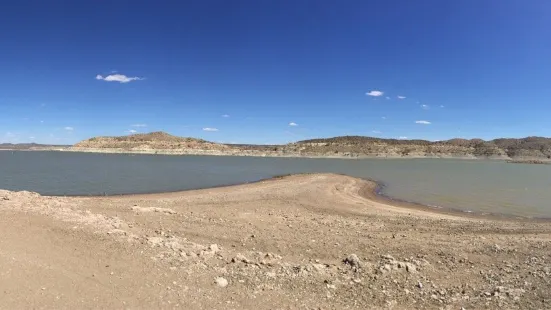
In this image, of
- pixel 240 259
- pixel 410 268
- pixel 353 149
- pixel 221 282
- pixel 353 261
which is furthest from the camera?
pixel 353 149

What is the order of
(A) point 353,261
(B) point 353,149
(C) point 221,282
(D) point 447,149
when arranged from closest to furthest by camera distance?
(C) point 221,282, (A) point 353,261, (B) point 353,149, (D) point 447,149

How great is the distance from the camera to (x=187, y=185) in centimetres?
3222

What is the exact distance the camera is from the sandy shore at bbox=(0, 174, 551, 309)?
21.6 feet

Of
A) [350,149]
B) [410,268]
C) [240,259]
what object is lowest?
[410,268]

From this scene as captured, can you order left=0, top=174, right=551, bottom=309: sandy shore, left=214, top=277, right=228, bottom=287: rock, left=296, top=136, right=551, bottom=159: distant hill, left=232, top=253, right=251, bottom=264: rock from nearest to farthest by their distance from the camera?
1. left=0, top=174, right=551, bottom=309: sandy shore
2. left=214, top=277, right=228, bottom=287: rock
3. left=232, top=253, right=251, bottom=264: rock
4. left=296, top=136, right=551, bottom=159: distant hill

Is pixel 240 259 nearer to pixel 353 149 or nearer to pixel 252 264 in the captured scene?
pixel 252 264

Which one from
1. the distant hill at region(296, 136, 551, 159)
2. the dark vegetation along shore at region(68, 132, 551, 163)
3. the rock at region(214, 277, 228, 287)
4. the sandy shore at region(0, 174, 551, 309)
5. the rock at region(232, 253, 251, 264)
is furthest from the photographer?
the distant hill at region(296, 136, 551, 159)

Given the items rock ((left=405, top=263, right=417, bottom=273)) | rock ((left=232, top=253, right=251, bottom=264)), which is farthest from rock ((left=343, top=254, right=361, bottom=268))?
rock ((left=232, top=253, right=251, bottom=264))

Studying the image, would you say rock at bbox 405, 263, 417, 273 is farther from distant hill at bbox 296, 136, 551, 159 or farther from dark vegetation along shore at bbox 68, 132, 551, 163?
distant hill at bbox 296, 136, 551, 159

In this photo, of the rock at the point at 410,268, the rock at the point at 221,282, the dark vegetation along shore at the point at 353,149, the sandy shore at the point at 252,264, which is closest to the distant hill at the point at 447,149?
the dark vegetation along shore at the point at 353,149

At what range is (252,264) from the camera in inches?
328

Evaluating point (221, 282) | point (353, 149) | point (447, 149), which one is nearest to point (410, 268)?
point (221, 282)

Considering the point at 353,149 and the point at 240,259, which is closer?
the point at 240,259

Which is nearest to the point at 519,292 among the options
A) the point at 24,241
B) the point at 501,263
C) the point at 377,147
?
the point at 501,263
